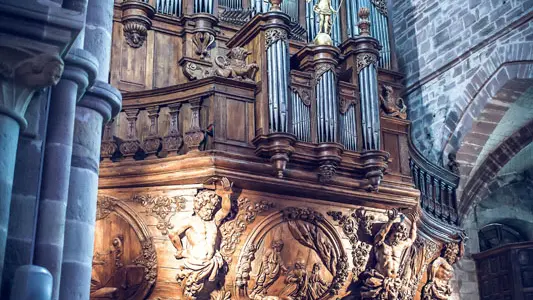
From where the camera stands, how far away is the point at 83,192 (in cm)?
528

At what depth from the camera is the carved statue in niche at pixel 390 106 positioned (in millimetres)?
10959

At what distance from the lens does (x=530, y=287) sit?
559 inches

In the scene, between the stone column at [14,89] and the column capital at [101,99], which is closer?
the stone column at [14,89]

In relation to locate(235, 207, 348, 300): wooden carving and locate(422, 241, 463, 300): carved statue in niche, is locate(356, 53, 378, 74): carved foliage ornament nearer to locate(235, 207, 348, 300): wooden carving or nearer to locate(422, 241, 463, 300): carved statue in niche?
locate(235, 207, 348, 300): wooden carving

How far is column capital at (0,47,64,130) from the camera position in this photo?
4.59 metres

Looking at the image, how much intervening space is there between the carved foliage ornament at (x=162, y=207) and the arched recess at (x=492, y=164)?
7464 millimetres

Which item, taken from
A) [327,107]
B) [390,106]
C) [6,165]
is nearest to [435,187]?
[390,106]

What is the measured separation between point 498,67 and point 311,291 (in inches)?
247

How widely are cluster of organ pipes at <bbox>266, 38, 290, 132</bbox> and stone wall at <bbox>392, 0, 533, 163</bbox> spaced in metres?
5.23

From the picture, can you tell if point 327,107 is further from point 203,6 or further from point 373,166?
point 203,6

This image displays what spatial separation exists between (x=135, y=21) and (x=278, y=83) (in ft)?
10.6

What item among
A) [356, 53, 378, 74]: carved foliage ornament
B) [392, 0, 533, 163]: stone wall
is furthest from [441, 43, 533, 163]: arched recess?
[356, 53, 378, 74]: carved foliage ornament

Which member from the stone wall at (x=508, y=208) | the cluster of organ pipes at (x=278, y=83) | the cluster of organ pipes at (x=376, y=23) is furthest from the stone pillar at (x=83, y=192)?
the stone wall at (x=508, y=208)

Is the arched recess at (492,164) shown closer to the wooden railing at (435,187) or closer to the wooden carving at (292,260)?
the wooden railing at (435,187)
